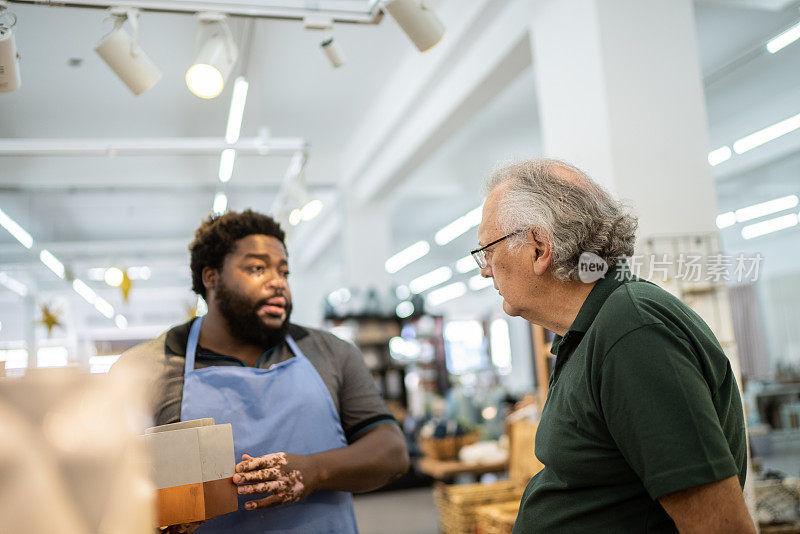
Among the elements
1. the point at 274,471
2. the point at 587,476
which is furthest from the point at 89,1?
the point at 587,476

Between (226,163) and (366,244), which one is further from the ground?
(226,163)

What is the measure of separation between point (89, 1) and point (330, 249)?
33.8ft

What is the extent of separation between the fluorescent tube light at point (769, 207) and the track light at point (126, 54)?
688 centimetres

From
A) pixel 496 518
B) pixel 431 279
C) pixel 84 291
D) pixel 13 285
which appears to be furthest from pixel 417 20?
pixel 431 279

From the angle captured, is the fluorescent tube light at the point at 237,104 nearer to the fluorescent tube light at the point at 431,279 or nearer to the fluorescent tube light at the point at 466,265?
the fluorescent tube light at the point at 466,265

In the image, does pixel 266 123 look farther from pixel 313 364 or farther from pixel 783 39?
pixel 313 364

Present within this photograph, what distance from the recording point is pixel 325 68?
6703 millimetres

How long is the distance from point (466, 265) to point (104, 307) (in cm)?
856

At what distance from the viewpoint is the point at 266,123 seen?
800 centimetres

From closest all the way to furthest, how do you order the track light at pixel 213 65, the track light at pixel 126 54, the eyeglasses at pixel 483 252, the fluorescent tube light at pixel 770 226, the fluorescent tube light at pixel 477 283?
the eyeglasses at pixel 483 252 < the track light at pixel 126 54 < the track light at pixel 213 65 < the fluorescent tube light at pixel 770 226 < the fluorescent tube light at pixel 477 283

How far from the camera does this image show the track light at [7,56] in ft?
9.05

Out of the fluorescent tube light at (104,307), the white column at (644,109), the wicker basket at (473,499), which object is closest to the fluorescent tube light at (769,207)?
the white column at (644,109)

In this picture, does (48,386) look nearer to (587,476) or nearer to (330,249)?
(587,476)

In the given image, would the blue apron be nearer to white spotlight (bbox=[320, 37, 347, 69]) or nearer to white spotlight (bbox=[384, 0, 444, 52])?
white spotlight (bbox=[384, 0, 444, 52])
